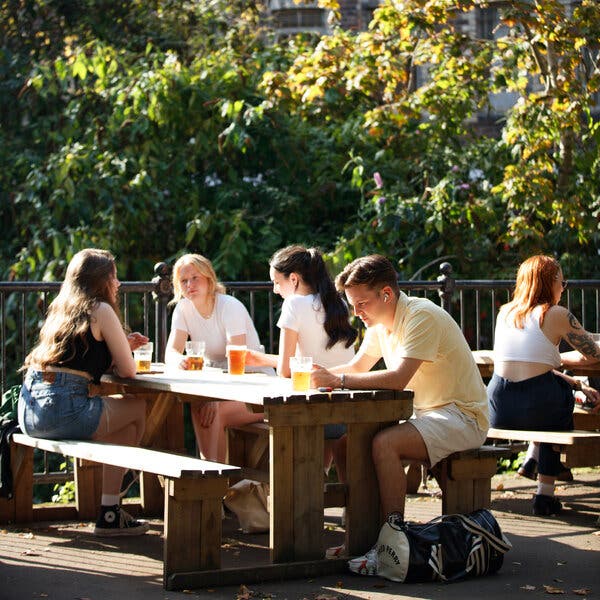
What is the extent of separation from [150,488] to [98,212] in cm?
579

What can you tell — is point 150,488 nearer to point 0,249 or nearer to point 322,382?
point 322,382

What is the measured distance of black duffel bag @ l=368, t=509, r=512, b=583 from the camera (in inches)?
243

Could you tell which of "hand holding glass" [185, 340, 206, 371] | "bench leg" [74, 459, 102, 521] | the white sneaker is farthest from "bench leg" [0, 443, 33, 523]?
the white sneaker

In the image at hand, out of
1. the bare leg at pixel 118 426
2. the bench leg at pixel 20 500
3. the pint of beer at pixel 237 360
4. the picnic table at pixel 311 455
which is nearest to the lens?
the picnic table at pixel 311 455

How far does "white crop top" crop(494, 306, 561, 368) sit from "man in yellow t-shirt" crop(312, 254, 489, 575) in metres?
1.06

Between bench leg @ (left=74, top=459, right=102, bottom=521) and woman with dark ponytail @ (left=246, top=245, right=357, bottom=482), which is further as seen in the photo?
bench leg @ (left=74, top=459, right=102, bottom=521)

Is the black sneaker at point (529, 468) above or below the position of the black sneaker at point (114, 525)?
above

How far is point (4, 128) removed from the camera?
597 inches

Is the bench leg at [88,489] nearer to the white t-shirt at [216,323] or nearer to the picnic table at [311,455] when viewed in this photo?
the white t-shirt at [216,323]

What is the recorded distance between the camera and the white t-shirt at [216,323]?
8.18 metres

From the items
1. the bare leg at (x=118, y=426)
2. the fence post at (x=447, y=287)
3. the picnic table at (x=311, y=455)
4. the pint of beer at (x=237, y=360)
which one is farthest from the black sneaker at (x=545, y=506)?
the bare leg at (x=118, y=426)

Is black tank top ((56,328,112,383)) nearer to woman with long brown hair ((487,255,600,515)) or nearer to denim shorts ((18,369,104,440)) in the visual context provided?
denim shorts ((18,369,104,440))

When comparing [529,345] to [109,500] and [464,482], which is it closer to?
[464,482]

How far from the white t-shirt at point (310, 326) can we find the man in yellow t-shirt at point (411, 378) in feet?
2.56
